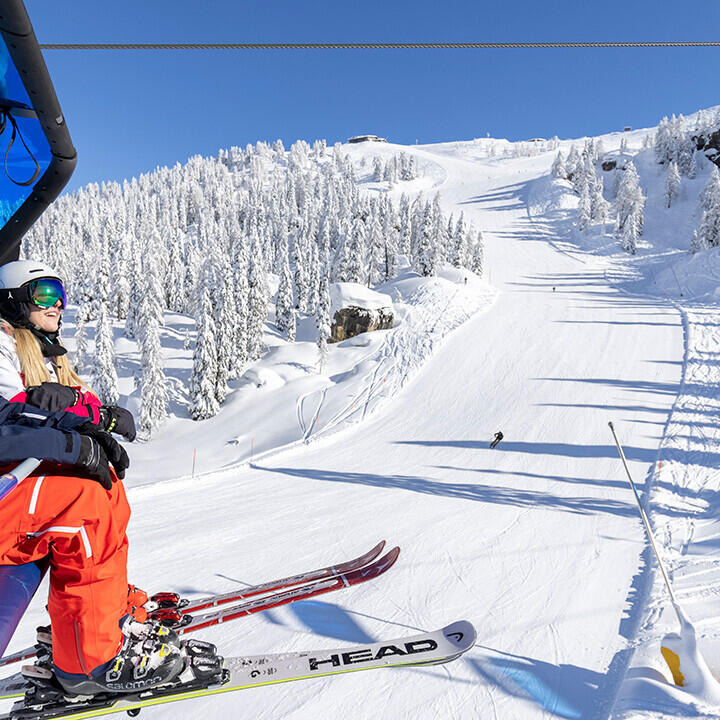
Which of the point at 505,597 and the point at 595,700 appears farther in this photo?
the point at 505,597

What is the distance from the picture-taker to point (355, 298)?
41781 mm

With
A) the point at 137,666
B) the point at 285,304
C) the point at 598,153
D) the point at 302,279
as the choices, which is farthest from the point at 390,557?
the point at 598,153

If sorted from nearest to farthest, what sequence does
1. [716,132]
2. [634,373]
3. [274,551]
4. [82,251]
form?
[274,551] → [634,373] → [82,251] → [716,132]

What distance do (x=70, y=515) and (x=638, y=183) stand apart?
387ft

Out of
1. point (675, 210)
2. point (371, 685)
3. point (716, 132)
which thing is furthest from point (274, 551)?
point (716, 132)

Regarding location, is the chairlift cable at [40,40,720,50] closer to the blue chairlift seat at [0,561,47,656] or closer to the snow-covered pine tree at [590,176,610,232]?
the blue chairlift seat at [0,561,47,656]

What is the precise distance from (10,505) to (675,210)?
102983mm

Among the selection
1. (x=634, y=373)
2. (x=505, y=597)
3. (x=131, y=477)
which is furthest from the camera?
(x=131, y=477)

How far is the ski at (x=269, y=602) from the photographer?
299 centimetres

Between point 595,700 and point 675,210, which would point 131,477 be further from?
point 675,210

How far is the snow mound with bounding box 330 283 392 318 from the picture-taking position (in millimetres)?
40625

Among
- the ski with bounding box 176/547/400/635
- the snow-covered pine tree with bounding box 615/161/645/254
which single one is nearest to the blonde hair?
the ski with bounding box 176/547/400/635

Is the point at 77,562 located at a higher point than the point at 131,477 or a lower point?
higher

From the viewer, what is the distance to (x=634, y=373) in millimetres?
21234
